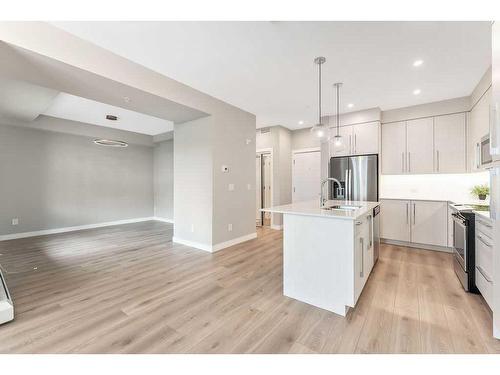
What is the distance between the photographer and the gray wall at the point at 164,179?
7.19 metres

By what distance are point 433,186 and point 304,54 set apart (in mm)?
3800

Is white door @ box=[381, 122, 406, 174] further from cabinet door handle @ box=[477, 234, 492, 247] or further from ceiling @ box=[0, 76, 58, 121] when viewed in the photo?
ceiling @ box=[0, 76, 58, 121]

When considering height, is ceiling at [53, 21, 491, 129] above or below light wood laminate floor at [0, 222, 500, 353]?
above

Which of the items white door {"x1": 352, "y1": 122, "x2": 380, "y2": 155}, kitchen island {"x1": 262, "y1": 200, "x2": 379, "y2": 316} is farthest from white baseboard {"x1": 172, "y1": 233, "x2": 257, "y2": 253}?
white door {"x1": 352, "y1": 122, "x2": 380, "y2": 155}

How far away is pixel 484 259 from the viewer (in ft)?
7.32

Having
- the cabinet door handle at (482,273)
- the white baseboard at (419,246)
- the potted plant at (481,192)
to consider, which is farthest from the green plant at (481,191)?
the cabinet door handle at (482,273)

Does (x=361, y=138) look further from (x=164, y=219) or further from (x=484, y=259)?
(x=164, y=219)

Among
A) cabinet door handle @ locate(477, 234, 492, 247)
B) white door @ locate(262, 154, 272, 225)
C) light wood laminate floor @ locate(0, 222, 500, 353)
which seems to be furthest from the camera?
white door @ locate(262, 154, 272, 225)

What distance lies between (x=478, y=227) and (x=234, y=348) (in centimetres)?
279

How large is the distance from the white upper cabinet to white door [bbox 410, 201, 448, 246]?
132 centimetres

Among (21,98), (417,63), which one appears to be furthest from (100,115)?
(417,63)

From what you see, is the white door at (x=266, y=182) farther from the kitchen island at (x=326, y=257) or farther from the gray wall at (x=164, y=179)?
the kitchen island at (x=326, y=257)

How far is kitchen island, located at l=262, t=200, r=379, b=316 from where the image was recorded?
2029 mm

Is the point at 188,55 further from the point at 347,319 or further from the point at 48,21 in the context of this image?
the point at 347,319
